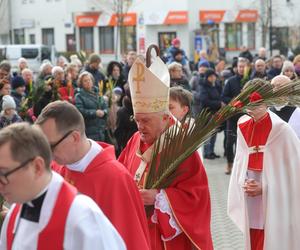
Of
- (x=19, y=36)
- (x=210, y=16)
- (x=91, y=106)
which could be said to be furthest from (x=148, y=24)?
(x=91, y=106)

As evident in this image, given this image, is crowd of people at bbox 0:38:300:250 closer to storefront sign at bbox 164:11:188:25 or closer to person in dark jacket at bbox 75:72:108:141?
person in dark jacket at bbox 75:72:108:141

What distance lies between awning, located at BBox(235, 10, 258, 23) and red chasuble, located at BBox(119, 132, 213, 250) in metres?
44.7

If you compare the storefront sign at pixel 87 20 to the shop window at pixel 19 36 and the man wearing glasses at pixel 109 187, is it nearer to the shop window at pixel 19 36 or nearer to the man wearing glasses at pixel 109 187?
the shop window at pixel 19 36

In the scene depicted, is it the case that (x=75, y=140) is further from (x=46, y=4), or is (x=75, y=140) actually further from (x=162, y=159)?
(x=46, y=4)

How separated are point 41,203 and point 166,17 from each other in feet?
152

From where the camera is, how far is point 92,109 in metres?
11.4

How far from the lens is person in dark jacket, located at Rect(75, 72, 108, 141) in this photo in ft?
37.0


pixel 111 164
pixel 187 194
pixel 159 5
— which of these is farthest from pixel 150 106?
pixel 159 5

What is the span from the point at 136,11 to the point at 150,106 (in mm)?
45791

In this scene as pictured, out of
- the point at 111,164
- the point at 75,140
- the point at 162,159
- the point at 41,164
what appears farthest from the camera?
the point at 162,159

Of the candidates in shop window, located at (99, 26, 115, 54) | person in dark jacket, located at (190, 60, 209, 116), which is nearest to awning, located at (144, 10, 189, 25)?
shop window, located at (99, 26, 115, 54)

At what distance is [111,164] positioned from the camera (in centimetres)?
410

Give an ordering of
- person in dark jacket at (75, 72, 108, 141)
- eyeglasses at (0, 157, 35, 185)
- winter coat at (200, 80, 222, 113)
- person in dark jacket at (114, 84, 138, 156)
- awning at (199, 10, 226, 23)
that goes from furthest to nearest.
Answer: awning at (199, 10, 226, 23), winter coat at (200, 80, 222, 113), person in dark jacket at (75, 72, 108, 141), person in dark jacket at (114, 84, 138, 156), eyeglasses at (0, 157, 35, 185)

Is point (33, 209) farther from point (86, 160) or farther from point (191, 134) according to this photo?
point (191, 134)
